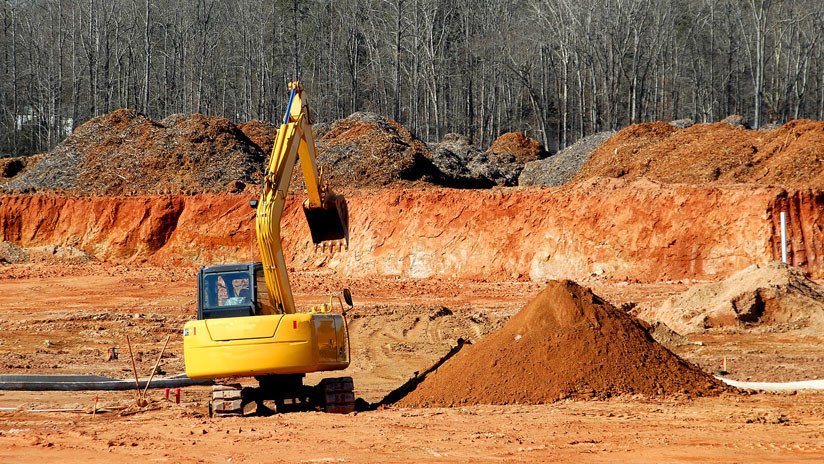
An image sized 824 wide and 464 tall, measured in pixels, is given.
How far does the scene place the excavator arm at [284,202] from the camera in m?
11.9

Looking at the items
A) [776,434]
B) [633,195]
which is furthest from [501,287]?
[776,434]

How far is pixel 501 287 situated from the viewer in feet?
88.9

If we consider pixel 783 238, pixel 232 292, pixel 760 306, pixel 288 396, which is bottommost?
pixel 288 396

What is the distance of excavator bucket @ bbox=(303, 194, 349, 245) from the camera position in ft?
43.4

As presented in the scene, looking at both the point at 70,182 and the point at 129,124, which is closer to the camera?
the point at 70,182

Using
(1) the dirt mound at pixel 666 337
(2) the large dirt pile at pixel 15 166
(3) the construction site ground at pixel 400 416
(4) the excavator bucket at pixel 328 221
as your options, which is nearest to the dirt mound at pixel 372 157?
(3) the construction site ground at pixel 400 416

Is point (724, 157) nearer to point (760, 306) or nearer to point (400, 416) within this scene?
point (760, 306)

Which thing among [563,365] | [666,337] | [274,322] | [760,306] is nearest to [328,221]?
[274,322]

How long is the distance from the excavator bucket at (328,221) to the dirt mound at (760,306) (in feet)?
29.2

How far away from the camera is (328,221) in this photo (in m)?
13.4

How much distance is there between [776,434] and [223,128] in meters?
33.3

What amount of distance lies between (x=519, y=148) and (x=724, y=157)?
20727 mm

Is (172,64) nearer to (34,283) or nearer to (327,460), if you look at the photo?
(34,283)

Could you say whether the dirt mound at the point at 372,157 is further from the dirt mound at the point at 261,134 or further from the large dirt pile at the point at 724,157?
the large dirt pile at the point at 724,157
